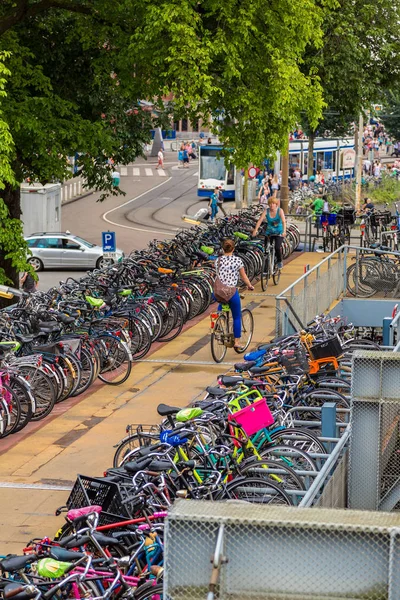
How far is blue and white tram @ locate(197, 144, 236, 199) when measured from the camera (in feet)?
169

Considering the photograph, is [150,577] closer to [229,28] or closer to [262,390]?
[262,390]

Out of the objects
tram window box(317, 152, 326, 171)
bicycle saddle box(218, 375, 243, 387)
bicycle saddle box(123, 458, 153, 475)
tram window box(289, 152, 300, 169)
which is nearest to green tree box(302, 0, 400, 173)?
bicycle saddle box(218, 375, 243, 387)

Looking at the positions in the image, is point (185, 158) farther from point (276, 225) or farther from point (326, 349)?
point (326, 349)

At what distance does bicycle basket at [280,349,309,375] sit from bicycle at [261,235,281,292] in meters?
9.33

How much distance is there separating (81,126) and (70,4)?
7.16 ft

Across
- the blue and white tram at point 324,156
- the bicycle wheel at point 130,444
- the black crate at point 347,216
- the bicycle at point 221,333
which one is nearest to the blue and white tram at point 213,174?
the blue and white tram at point 324,156

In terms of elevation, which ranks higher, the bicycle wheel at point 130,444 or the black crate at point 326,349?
the black crate at point 326,349

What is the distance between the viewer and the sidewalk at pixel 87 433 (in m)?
10.7

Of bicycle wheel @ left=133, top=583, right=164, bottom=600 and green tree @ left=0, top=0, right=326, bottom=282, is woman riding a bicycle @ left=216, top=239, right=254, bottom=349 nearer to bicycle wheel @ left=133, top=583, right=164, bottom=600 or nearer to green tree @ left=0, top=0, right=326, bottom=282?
green tree @ left=0, top=0, right=326, bottom=282

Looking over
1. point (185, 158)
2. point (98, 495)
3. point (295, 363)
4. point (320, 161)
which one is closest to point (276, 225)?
point (295, 363)

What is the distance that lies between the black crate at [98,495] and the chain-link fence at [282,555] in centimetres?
359

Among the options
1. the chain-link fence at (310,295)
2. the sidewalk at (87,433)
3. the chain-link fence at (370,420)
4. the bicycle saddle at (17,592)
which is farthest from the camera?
the chain-link fence at (310,295)

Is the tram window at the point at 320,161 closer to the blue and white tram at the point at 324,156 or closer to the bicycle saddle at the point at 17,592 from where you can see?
the blue and white tram at the point at 324,156

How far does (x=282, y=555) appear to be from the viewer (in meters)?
5.02
